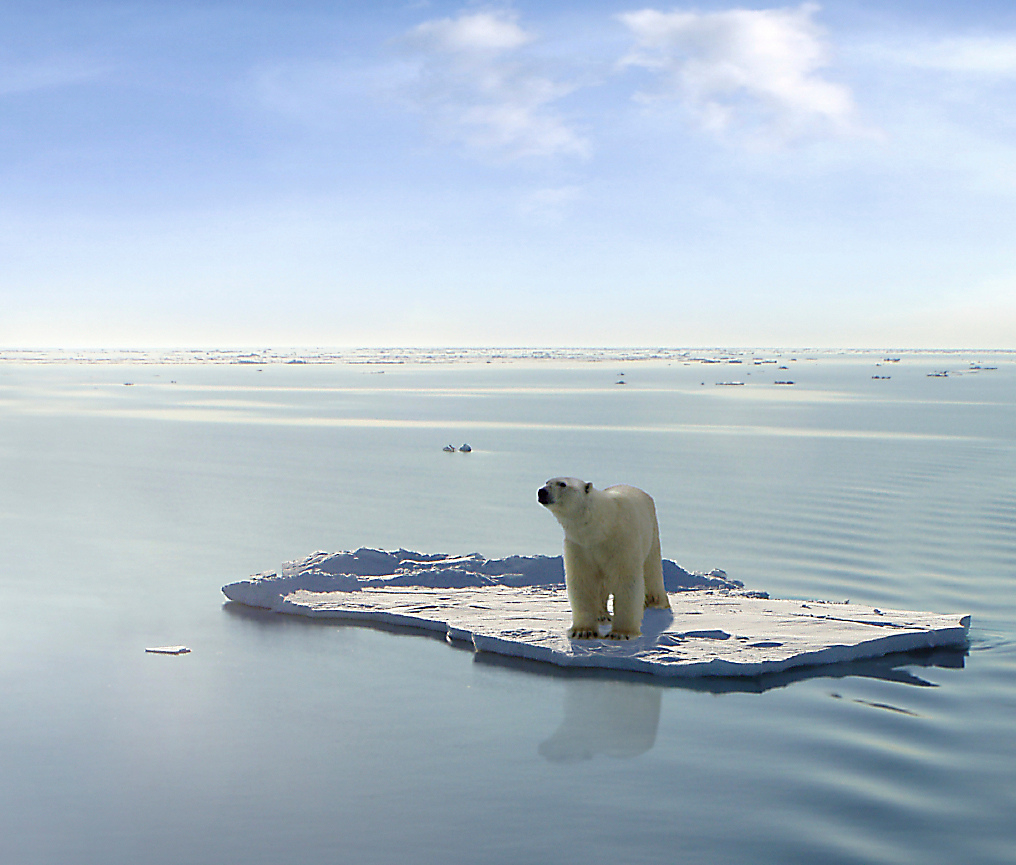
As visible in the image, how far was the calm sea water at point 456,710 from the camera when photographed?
203 inches

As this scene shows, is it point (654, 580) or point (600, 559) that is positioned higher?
point (600, 559)

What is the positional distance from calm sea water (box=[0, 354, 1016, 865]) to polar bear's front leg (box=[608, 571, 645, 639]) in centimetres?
76

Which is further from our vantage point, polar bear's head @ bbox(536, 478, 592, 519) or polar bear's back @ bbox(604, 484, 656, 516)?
polar bear's back @ bbox(604, 484, 656, 516)

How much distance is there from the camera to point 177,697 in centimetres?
732

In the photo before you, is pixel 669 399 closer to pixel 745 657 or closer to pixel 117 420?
pixel 117 420

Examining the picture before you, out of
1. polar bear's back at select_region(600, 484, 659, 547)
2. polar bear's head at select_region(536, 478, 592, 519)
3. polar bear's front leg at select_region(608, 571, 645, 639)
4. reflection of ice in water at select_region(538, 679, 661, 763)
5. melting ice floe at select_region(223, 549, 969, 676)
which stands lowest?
reflection of ice in water at select_region(538, 679, 661, 763)

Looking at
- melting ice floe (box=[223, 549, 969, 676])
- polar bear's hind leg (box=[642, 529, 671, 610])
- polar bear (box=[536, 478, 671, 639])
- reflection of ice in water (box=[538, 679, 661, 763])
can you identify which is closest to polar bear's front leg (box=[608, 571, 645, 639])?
polar bear (box=[536, 478, 671, 639])

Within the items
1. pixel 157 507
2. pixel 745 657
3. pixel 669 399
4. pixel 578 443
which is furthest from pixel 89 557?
pixel 669 399

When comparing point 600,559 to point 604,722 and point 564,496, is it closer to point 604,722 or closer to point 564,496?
point 564,496

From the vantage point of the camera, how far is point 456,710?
23.1 feet

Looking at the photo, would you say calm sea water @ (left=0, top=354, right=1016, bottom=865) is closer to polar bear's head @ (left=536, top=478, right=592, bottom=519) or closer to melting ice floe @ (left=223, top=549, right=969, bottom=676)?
melting ice floe @ (left=223, top=549, right=969, bottom=676)

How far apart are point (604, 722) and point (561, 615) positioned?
249 cm

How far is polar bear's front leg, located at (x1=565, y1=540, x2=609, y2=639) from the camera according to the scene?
8.52 metres

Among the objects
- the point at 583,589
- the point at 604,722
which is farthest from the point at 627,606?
the point at 604,722
